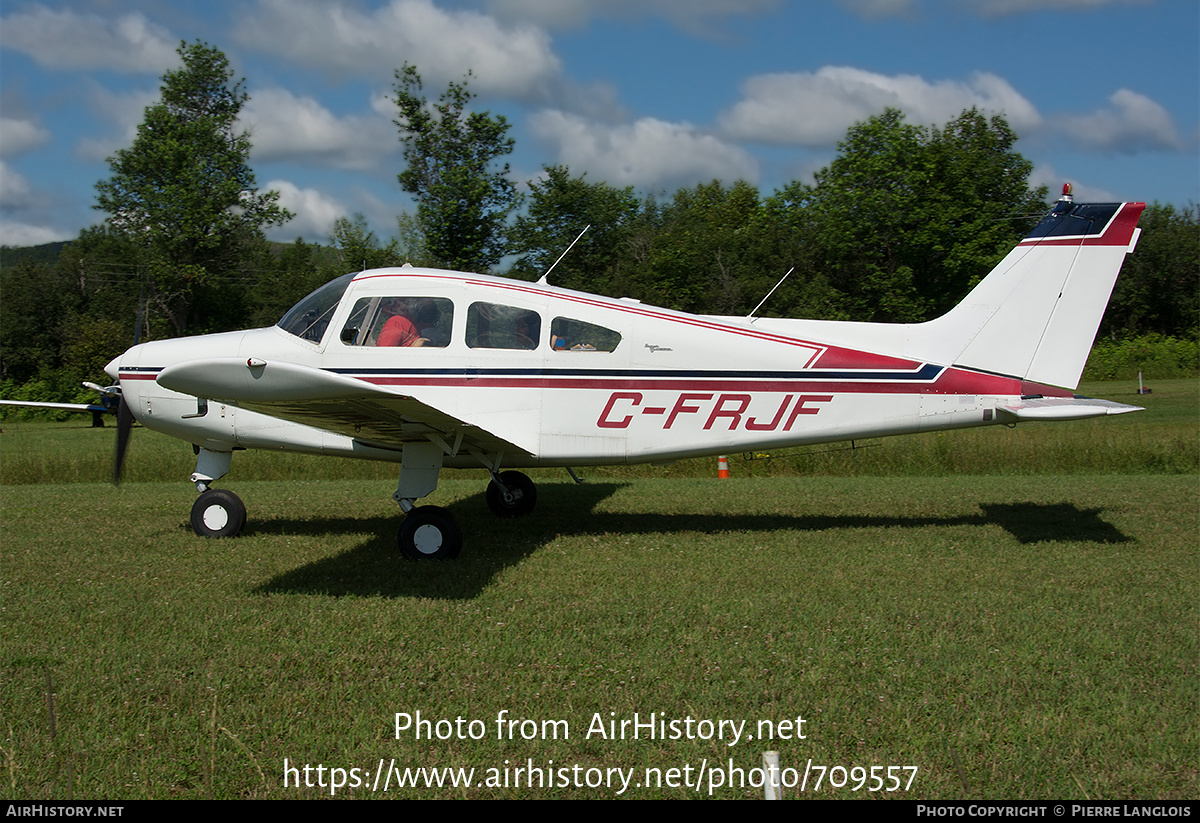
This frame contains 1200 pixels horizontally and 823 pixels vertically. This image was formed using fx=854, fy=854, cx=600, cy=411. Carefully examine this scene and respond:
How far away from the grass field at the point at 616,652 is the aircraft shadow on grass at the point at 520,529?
0.17 feet

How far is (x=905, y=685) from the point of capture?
4.30 metres

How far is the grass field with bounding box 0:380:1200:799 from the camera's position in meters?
3.49

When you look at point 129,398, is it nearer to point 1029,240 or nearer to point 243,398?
point 243,398

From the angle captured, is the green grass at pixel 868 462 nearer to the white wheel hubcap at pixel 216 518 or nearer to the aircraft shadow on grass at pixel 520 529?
the aircraft shadow on grass at pixel 520 529

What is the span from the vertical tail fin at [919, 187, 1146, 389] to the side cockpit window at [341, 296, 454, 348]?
14.5 ft

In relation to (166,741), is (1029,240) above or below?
above

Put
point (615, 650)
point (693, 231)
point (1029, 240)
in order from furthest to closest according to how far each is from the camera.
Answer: point (693, 231), point (1029, 240), point (615, 650)

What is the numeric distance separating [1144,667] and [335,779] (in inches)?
162

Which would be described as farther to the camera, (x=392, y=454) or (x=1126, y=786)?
(x=392, y=454)

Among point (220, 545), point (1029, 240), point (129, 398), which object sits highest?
point (1029, 240)

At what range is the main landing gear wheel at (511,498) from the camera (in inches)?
377

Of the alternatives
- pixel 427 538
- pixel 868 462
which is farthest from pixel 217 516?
pixel 868 462

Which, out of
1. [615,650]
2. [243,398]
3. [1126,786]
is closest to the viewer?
[1126,786]

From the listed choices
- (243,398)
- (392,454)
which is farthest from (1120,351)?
(243,398)
